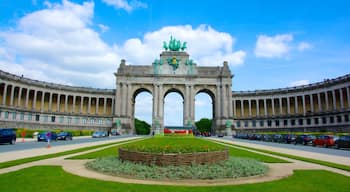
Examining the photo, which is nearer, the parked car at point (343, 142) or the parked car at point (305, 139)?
the parked car at point (343, 142)

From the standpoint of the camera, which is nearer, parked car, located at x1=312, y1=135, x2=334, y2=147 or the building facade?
parked car, located at x1=312, y1=135, x2=334, y2=147

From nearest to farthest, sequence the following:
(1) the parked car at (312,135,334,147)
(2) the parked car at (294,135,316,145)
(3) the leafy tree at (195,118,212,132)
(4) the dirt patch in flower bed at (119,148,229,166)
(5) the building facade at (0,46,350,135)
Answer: (4) the dirt patch in flower bed at (119,148,229,166) → (1) the parked car at (312,135,334,147) → (2) the parked car at (294,135,316,145) → (5) the building facade at (0,46,350,135) → (3) the leafy tree at (195,118,212,132)

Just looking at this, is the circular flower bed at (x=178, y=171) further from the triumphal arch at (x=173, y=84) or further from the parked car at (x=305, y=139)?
the triumphal arch at (x=173, y=84)

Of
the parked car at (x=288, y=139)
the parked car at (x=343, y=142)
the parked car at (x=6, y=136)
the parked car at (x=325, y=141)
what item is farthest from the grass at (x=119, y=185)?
the parked car at (x=288, y=139)

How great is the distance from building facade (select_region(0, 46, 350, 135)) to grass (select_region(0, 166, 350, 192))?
76248mm

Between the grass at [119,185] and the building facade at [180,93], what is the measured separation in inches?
3002

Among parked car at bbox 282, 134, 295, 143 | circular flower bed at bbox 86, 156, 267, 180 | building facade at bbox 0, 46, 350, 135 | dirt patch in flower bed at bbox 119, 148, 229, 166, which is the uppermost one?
building facade at bbox 0, 46, 350, 135

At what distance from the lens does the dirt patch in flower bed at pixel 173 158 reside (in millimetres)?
12812

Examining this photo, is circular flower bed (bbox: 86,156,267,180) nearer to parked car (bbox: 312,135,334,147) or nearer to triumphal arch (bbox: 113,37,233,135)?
parked car (bbox: 312,135,334,147)

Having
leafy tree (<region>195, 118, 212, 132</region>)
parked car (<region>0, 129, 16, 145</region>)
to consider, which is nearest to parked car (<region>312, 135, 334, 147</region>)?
parked car (<region>0, 129, 16, 145</region>)

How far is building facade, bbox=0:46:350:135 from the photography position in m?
85.8

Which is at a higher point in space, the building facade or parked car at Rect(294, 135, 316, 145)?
the building facade

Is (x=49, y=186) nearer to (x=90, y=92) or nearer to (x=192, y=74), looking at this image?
(x=192, y=74)

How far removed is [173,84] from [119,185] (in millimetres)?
85769
